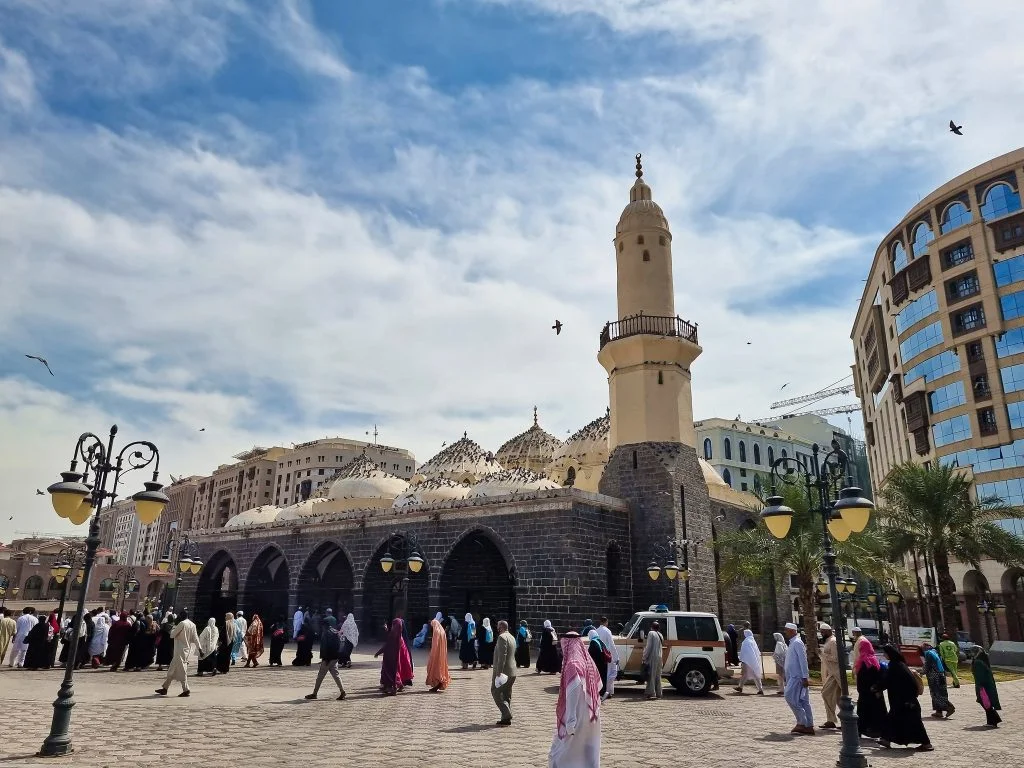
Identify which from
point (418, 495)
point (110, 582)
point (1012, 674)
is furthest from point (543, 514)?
point (110, 582)

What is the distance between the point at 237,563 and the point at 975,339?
103 feet

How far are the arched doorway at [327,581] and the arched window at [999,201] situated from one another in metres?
30.3

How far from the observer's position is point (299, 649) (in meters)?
16.3

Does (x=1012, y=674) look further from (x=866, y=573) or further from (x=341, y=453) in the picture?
(x=341, y=453)

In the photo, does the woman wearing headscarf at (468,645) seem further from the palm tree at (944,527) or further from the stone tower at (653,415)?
the palm tree at (944,527)

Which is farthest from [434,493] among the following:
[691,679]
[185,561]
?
[691,679]

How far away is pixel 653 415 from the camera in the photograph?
2231 centimetres

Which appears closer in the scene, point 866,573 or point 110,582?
point 866,573

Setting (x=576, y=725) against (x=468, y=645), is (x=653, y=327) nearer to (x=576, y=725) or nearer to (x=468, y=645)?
(x=468, y=645)

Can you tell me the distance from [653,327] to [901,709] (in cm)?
1597

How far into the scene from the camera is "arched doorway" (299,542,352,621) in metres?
26.0

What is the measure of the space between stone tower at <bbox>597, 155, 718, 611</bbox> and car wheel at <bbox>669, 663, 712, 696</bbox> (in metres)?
7.83

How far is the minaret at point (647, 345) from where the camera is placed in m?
22.4

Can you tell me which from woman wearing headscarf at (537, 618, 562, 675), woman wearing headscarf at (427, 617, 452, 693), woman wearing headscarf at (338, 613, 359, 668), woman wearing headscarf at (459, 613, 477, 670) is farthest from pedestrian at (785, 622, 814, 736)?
woman wearing headscarf at (459, 613, 477, 670)
